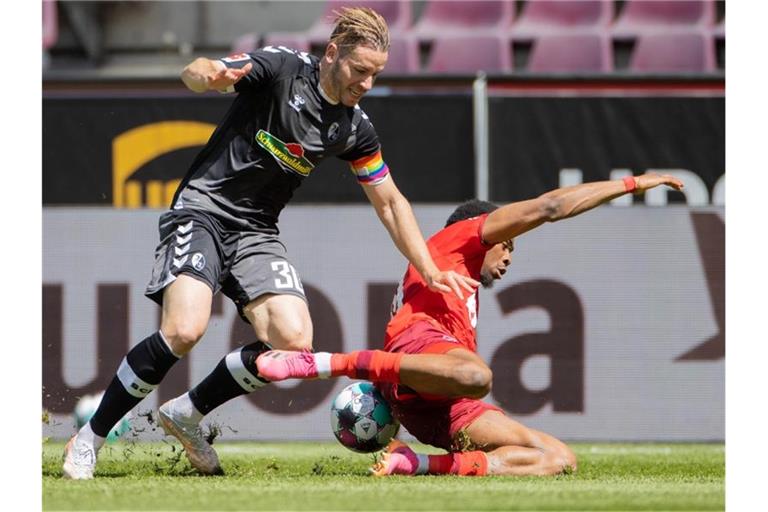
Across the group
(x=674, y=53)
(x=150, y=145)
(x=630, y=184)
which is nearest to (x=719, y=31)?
(x=674, y=53)

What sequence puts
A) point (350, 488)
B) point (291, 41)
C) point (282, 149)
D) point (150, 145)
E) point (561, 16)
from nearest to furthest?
1. point (350, 488)
2. point (282, 149)
3. point (150, 145)
4. point (291, 41)
5. point (561, 16)

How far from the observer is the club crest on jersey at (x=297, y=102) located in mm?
6379

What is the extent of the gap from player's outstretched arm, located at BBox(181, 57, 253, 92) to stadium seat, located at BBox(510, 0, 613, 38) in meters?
8.85

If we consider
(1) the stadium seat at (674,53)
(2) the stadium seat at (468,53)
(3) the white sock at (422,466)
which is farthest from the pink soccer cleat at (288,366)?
(1) the stadium seat at (674,53)

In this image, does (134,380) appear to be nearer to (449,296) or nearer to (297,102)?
Answer: (297,102)

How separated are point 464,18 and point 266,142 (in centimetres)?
→ 856

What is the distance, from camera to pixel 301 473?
22.3 ft

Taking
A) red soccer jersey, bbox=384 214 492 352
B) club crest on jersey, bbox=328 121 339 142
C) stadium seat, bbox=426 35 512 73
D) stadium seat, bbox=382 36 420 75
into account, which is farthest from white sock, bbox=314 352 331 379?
stadium seat, bbox=426 35 512 73

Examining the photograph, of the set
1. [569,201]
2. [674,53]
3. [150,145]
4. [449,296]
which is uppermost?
[674,53]

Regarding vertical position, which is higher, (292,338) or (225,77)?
(225,77)

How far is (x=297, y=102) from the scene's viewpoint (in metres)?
6.39

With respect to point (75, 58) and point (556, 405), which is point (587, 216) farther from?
point (75, 58)

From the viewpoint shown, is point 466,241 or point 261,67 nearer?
point 261,67
